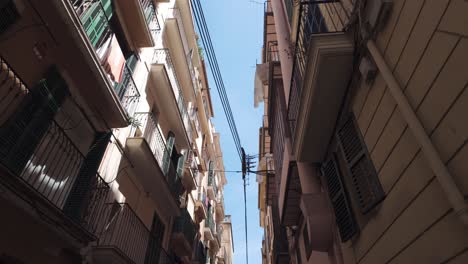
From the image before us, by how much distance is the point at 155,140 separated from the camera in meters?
9.52

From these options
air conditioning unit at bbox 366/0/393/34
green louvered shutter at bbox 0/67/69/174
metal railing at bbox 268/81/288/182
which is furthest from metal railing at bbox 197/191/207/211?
air conditioning unit at bbox 366/0/393/34

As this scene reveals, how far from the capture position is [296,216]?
10078mm

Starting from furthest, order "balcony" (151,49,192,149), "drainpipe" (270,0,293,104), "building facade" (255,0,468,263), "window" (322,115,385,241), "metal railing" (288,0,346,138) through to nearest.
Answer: "balcony" (151,49,192,149) → "drainpipe" (270,0,293,104) → "metal railing" (288,0,346,138) → "window" (322,115,385,241) → "building facade" (255,0,468,263)

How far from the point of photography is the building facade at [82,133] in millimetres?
4172

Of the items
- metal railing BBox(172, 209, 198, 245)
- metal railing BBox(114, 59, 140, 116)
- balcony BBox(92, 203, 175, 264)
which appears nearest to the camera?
balcony BBox(92, 203, 175, 264)

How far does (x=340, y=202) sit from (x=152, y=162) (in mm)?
5310

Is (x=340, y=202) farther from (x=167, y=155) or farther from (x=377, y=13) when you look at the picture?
(x=167, y=155)

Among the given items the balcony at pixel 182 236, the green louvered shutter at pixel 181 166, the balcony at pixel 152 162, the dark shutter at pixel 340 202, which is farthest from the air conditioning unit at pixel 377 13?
the balcony at pixel 182 236

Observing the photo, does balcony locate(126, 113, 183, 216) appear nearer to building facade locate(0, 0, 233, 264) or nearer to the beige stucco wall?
building facade locate(0, 0, 233, 264)

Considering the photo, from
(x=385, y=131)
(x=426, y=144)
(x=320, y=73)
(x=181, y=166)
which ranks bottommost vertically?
(x=426, y=144)

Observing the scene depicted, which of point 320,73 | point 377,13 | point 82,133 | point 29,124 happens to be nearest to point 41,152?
point 29,124

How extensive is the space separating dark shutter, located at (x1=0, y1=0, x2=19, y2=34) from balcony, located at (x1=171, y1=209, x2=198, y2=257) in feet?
31.1

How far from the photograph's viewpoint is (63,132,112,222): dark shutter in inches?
211

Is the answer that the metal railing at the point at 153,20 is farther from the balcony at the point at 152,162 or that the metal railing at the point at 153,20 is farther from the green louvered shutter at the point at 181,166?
the green louvered shutter at the point at 181,166
